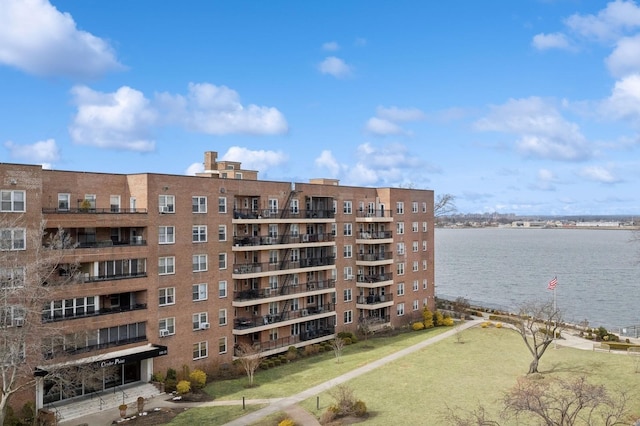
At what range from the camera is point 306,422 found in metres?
32.7

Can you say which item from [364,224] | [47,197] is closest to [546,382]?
[364,224]

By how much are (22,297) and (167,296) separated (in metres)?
14.8

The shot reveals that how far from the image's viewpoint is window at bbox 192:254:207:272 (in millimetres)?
43406

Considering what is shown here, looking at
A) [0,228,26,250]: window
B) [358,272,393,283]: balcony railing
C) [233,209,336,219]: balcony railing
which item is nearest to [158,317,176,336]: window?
[233,209,336,219]: balcony railing

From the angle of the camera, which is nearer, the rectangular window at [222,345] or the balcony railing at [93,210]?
the balcony railing at [93,210]

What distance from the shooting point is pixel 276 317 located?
161 feet

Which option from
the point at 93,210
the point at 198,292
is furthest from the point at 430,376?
the point at 93,210

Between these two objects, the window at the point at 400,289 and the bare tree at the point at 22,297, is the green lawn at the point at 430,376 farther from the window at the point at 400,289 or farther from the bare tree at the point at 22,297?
the bare tree at the point at 22,297

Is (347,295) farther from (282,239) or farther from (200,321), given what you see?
(200,321)

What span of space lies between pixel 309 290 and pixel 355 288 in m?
7.45

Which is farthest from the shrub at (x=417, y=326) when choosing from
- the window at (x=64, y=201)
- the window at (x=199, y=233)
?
the window at (x=64, y=201)

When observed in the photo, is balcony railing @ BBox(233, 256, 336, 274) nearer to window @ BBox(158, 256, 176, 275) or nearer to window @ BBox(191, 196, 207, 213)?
window @ BBox(191, 196, 207, 213)

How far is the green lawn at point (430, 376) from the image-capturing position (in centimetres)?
3506

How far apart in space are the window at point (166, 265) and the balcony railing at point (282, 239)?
6.27 m
